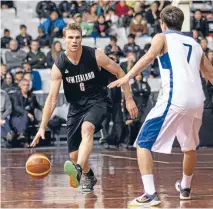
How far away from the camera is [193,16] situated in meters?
28.7

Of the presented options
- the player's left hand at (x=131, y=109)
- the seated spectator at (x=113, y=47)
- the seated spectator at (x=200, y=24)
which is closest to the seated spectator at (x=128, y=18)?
the seated spectator at (x=200, y=24)

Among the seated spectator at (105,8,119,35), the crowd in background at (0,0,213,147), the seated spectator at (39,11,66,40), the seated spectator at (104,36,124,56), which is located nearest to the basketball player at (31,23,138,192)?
the crowd in background at (0,0,213,147)

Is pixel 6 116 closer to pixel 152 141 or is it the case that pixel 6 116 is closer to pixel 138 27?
pixel 138 27

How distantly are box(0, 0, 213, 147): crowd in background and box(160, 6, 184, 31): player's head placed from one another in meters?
11.8

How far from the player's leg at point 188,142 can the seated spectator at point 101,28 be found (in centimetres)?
1708

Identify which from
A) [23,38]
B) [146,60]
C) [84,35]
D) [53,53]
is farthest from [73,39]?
[84,35]

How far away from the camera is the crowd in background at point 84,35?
2245 cm

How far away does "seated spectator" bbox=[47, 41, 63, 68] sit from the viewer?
25.0m

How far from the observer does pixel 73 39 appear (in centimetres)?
1144

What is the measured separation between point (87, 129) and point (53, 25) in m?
16.4

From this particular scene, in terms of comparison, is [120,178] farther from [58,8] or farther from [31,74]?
[58,8]

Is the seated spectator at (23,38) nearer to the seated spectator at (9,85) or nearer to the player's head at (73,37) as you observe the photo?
the seated spectator at (9,85)

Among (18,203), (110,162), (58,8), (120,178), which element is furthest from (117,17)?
(18,203)

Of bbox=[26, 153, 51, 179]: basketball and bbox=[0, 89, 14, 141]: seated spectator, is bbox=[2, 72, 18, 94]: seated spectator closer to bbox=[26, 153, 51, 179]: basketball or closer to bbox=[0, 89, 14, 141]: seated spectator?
bbox=[0, 89, 14, 141]: seated spectator
